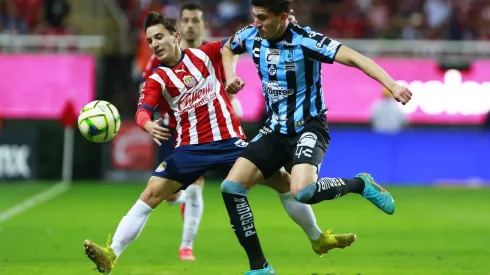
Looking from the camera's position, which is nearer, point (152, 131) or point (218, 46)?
point (152, 131)

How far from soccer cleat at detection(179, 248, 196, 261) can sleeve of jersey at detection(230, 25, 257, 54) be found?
236cm

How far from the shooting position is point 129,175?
70.4 feet

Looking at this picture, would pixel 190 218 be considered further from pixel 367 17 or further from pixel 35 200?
pixel 367 17

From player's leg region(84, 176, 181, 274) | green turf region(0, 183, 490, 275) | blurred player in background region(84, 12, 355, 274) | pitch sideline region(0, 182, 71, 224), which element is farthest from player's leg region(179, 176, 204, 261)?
pitch sideline region(0, 182, 71, 224)

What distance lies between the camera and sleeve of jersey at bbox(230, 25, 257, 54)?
26.6 ft

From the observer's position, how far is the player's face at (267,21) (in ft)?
24.9

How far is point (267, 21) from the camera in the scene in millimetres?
7621

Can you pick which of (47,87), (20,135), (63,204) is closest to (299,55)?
(63,204)

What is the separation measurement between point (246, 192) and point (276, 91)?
86cm

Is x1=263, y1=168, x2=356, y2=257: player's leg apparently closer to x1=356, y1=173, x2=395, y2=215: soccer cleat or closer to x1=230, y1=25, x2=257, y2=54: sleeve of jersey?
x1=356, y1=173, x2=395, y2=215: soccer cleat

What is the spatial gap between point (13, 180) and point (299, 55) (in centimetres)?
1360

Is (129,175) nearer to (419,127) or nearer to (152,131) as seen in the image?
(419,127)

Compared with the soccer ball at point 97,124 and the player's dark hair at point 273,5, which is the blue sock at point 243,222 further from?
the player's dark hair at point 273,5

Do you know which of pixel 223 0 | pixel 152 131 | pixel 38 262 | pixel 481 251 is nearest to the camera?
pixel 152 131
